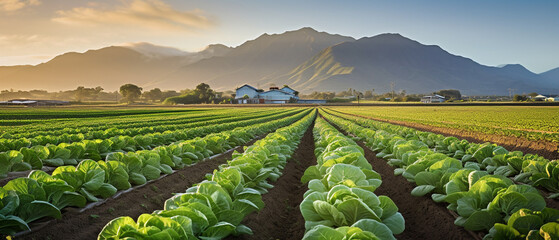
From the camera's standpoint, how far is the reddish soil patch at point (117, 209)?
3785mm

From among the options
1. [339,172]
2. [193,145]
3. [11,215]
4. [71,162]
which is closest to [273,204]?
[339,172]

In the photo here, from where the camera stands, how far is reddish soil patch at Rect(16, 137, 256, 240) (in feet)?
12.4

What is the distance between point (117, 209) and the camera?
4723 mm

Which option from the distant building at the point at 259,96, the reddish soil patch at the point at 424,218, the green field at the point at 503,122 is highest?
the distant building at the point at 259,96

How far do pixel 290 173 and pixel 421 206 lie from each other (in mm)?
3385

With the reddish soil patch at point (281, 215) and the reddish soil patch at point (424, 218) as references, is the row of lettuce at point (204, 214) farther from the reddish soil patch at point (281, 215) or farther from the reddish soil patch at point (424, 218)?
the reddish soil patch at point (424, 218)

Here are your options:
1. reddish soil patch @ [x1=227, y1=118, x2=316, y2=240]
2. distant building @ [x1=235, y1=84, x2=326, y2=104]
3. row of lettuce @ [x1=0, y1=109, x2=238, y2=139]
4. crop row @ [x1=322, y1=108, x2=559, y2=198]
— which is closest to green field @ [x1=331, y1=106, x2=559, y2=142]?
crop row @ [x1=322, y1=108, x2=559, y2=198]

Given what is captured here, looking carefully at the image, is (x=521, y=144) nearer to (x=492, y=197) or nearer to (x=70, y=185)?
(x=492, y=197)

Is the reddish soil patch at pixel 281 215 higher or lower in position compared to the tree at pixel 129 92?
lower

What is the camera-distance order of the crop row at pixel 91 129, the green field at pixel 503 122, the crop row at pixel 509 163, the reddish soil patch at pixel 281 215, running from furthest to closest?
the green field at pixel 503 122, the crop row at pixel 91 129, the crop row at pixel 509 163, the reddish soil patch at pixel 281 215

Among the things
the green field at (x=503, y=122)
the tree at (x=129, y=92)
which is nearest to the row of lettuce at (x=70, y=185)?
the green field at (x=503, y=122)

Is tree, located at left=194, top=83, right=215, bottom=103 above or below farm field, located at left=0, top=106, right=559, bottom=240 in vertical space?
above

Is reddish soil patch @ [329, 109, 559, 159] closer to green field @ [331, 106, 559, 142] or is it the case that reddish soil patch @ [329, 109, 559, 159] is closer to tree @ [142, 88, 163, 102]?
green field @ [331, 106, 559, 142]

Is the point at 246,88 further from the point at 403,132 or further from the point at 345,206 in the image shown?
the point at 345,206
